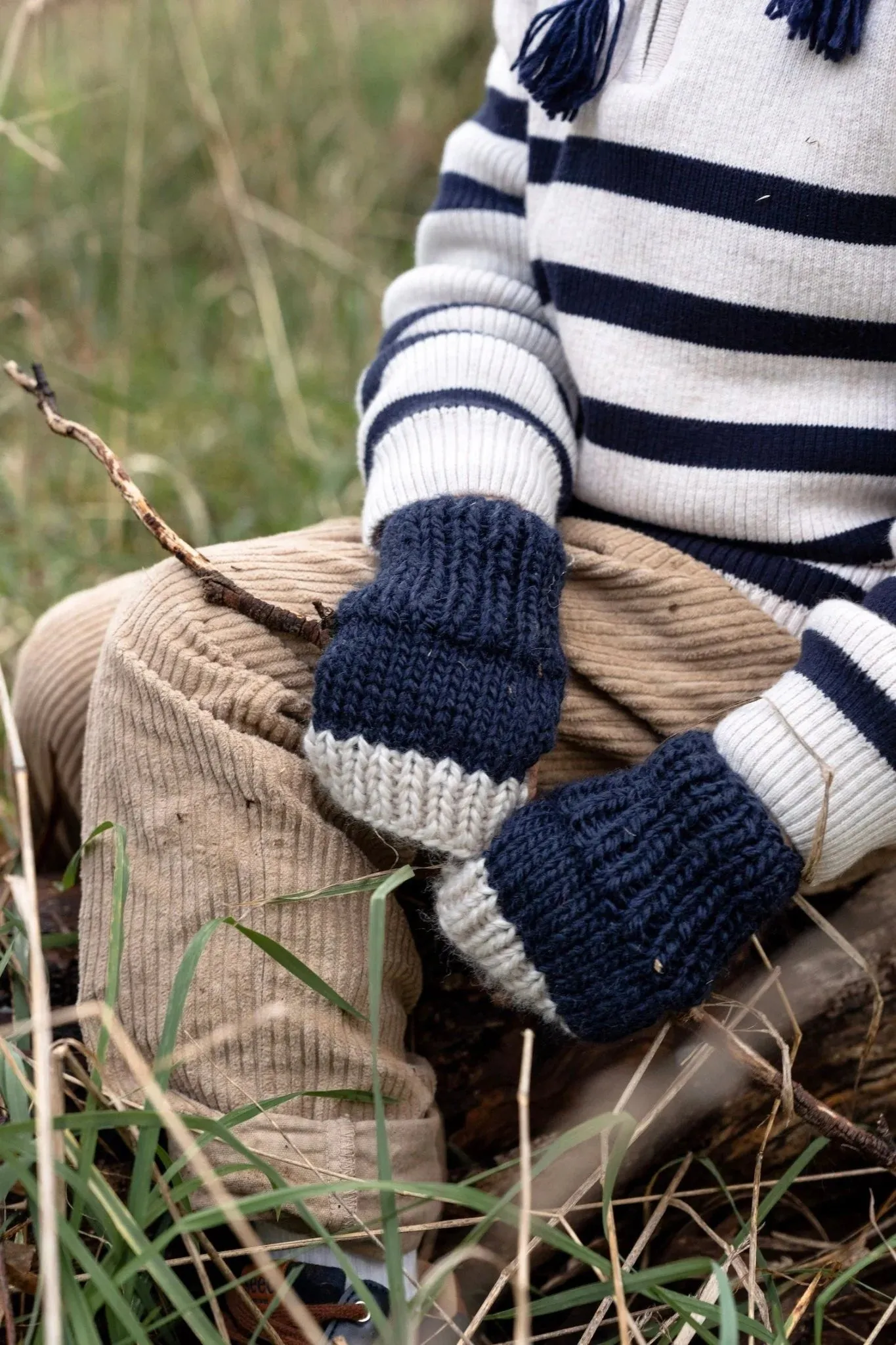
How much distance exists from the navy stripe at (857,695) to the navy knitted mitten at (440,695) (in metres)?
0.17

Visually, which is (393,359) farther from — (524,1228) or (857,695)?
(524,1228)

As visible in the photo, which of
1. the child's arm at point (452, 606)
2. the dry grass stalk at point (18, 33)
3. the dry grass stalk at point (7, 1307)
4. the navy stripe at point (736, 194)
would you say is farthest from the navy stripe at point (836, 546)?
the dry grass stalk at point (18, 33)

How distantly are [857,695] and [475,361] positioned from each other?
1.33 feet

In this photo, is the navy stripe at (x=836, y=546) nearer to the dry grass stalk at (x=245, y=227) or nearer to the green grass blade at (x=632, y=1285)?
the green grass blade at (x=632, y=1285)

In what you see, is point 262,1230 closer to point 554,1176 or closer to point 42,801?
point 554,1176

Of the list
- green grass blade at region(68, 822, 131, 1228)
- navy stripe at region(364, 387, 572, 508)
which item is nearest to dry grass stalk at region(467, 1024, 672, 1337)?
green grass blade at region(68, 822, 131, 1228)

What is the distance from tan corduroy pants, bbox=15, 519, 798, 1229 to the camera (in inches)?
32.3

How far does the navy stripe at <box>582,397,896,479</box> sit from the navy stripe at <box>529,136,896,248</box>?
14cm

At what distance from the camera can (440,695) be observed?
789mm

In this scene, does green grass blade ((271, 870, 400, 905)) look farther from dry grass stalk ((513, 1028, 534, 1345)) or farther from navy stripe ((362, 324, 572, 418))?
navy stripe ((362, 324, 572, 418))

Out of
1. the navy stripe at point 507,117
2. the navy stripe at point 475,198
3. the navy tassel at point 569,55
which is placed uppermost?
the navy tassel at point 569,55

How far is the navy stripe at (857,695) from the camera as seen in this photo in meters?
0.80

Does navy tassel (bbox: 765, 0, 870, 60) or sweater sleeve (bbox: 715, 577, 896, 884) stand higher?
navy tassel (bbox: 765, 0, 870, 60)

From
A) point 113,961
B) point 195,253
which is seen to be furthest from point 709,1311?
point 195,253
